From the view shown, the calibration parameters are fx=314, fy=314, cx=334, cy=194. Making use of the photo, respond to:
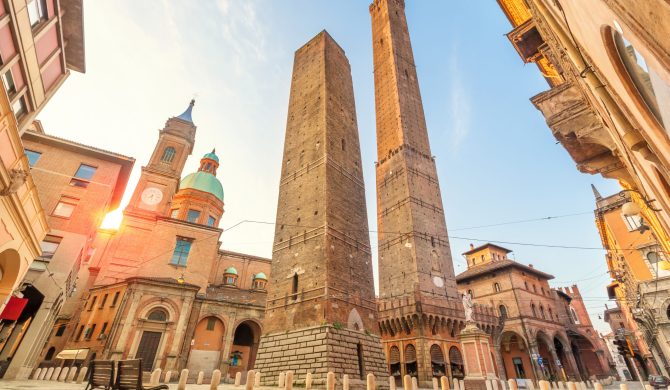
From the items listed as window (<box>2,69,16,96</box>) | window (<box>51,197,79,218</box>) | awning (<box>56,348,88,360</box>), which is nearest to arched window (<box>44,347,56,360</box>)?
awning (<box>56,348,88,360</box>)

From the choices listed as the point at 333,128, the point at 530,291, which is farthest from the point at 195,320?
the point at 530,291

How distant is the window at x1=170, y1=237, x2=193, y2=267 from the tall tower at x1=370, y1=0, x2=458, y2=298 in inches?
672

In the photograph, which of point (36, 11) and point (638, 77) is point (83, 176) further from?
point (638, 77)

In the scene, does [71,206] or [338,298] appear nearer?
[338,298]

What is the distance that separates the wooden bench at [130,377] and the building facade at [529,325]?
2838 cm

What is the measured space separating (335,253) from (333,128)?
358 inches

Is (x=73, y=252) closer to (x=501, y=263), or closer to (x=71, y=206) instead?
(x=71, y=206)

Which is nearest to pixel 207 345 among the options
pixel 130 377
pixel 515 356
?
pixel 130 377

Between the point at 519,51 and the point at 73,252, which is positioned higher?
the point at 519,51

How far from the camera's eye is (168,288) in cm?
2170

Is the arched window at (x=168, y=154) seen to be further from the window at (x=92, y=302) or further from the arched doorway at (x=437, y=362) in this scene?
the arched doorway at (x=437, y=362)

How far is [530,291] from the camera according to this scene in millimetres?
32188

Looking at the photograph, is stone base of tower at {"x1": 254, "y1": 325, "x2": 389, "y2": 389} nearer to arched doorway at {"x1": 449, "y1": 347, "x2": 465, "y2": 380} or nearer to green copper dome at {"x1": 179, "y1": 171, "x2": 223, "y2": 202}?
arched doorway at {"x1": 449, "y1": 347, "x2": 465, "y2": 380}

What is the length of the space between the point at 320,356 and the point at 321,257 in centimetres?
431
